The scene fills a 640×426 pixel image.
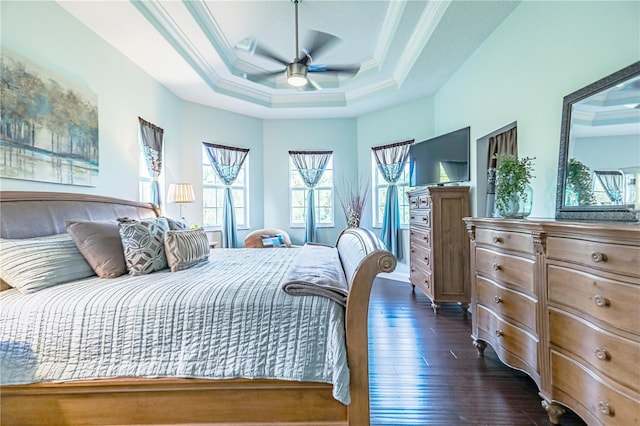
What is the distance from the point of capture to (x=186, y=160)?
15.7 ft

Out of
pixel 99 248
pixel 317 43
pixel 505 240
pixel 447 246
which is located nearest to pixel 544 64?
pixel 505 240

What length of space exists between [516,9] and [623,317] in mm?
2651

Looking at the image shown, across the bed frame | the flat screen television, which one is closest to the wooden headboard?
the bed frame

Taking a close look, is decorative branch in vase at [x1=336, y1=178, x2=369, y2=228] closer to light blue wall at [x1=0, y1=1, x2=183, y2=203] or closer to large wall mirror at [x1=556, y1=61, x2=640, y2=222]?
light blue wall at [x1=0, y1=1, x2=183, y2=203]

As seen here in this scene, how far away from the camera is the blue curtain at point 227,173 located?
506 centimetres

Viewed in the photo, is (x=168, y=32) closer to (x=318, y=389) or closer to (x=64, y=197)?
(x=64, y=197)

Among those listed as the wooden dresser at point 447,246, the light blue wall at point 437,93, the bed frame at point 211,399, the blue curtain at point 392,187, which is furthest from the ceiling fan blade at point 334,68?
the bed frame at point 211,399

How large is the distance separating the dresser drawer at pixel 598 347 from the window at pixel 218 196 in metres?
4.67

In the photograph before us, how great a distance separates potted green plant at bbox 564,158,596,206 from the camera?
5.93 feet

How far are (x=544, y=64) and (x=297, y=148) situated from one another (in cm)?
401

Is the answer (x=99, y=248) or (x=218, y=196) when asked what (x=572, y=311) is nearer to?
(x=99, y=248)

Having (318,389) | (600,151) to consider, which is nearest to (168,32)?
(318,389)

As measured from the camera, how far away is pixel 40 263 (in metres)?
1.58

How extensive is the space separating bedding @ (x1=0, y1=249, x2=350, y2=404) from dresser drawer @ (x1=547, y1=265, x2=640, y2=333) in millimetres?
1130
